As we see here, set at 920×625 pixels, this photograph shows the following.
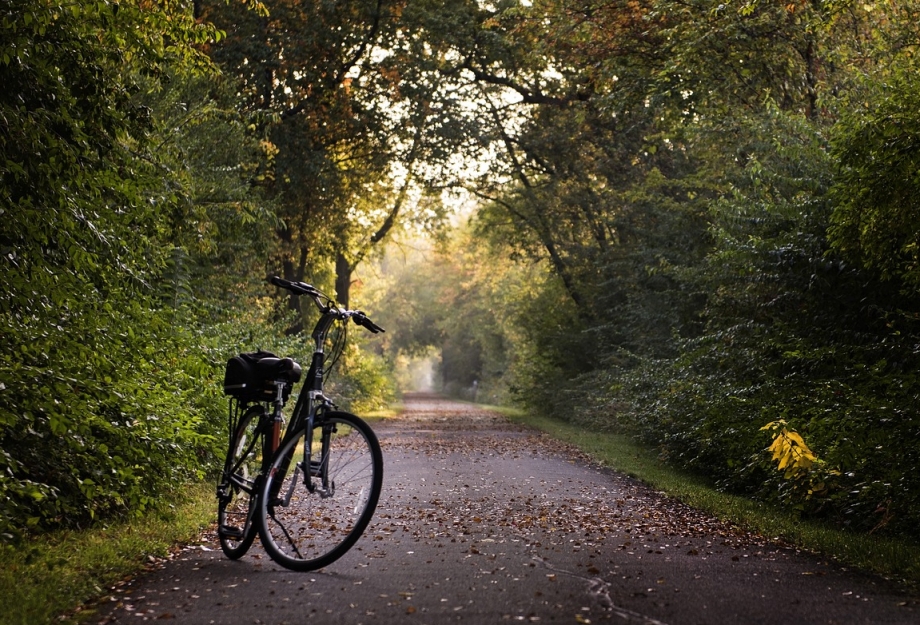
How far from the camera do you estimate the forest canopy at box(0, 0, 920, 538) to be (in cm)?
743

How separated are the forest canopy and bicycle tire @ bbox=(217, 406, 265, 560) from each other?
2.70 ft

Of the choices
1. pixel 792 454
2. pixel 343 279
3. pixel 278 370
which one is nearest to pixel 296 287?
pixel 278 370

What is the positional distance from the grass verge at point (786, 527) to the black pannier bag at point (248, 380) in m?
4.21

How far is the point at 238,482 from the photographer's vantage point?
23.1 feet

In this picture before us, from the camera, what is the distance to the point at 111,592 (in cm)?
563

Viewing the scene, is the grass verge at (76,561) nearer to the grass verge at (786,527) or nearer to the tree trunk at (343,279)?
the grass verge at (786,527)

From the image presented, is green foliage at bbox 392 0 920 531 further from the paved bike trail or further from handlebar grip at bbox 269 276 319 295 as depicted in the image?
handlebar grip at bbox 269 276 319 295

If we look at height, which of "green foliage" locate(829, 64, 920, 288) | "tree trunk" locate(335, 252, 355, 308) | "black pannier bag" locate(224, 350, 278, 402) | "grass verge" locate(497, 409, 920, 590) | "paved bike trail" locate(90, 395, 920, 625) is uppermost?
"tree trunk" locate(335, 252, 355, 308)

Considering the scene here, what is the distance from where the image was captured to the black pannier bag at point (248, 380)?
6895 mm

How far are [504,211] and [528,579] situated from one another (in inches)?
1177

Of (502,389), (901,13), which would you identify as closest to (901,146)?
(901,13)

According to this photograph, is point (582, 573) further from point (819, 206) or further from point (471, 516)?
point (819, 206)

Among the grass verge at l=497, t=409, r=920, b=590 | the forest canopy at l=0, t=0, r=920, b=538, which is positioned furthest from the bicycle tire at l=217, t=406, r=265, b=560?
the grass verge at l=497, t=409, r=920, b=590

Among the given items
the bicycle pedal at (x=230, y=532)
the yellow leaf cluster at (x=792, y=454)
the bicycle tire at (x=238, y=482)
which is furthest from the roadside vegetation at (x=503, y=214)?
the bicycle pedal at (x=230, y=532)
